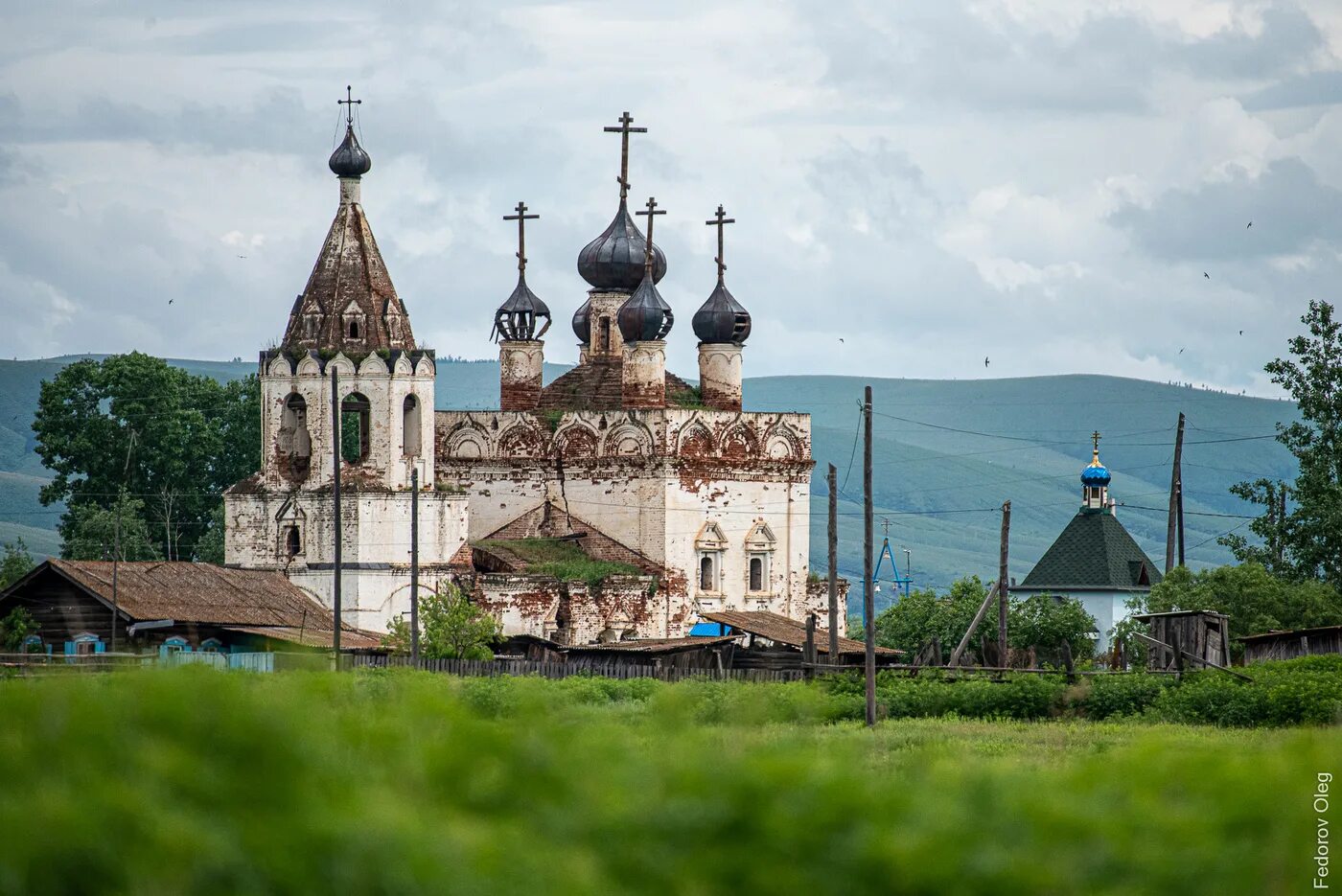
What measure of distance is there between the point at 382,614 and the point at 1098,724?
16732 millimetres

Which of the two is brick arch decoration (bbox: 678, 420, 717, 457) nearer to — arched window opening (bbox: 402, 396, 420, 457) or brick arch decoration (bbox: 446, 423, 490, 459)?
brick arch decoration (bbox: 446, 423, 490, 459)

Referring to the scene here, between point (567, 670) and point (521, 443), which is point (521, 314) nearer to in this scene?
point (521, 443)

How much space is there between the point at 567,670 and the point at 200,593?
7.45 m

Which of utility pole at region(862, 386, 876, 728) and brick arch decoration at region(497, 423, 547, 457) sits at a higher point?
brick arch decoration at region(497, 423, 547, 457)

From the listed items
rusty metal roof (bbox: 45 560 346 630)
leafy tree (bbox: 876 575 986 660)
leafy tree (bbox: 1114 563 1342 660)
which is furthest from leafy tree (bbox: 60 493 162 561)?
leafy tree (bbox: 1114 563 1342 660)

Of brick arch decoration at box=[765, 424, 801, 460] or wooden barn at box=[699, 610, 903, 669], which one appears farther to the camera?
brick arch decoration at box=[765, 424, 801, 460]

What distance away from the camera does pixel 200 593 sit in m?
35.2

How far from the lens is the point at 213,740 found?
23.1 ft

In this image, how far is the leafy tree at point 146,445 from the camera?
55.8 m

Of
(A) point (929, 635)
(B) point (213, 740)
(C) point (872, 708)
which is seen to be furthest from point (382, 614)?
(B) point (213, 740)

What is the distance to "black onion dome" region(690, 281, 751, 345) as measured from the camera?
4569cm

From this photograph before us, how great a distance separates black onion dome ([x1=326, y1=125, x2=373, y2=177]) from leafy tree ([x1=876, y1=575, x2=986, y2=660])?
14375 mm

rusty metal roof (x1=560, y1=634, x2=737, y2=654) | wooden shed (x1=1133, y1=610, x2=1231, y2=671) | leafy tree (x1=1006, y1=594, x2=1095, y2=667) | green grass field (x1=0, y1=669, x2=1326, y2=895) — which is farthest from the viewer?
leafy tree (x1=1006, y1=594, x2=1095, y2=667)

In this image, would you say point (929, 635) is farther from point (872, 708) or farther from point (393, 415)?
point (872, 708)
